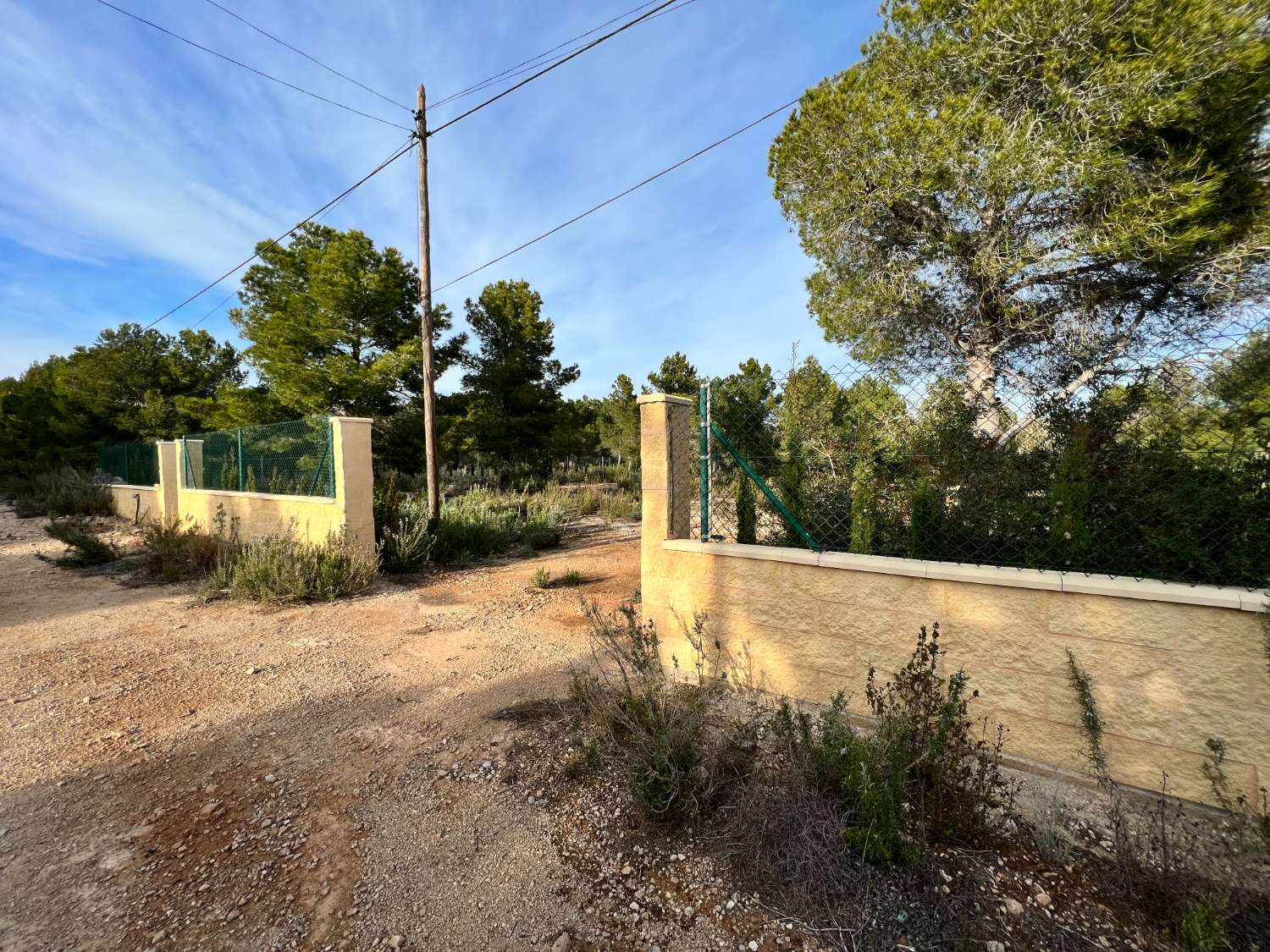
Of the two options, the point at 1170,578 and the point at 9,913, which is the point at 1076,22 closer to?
the point at 1170,578

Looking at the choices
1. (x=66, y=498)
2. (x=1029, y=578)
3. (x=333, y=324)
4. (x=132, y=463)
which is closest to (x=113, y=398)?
(x=66, y=498)

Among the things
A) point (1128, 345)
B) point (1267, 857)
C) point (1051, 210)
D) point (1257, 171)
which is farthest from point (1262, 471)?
point (1257, 171)

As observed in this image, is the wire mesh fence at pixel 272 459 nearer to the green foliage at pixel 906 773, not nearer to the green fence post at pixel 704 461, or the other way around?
the green fence post at pixel 704 461

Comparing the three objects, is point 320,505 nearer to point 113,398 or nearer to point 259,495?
point 259,495

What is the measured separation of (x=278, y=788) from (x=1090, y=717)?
143 inches

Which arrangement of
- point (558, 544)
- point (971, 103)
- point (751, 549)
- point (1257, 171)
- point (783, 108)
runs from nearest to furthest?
point (751, 549) → point (783, 108) → point (1257, 171) → point (971, 103) → point (558, 544)

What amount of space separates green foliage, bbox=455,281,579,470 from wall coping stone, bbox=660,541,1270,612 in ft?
41.9

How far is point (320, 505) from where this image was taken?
6.34 metres

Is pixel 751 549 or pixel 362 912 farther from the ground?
pixel 751 549

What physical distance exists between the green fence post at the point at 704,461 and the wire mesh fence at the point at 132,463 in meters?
12.5

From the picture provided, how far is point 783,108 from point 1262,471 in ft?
17.8

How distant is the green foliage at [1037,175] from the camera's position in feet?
20.7

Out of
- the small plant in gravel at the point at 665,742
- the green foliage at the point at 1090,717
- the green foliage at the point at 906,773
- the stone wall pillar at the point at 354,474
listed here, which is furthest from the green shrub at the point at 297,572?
the green foliage at the point at 1090,717

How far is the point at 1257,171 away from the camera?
659 cm
